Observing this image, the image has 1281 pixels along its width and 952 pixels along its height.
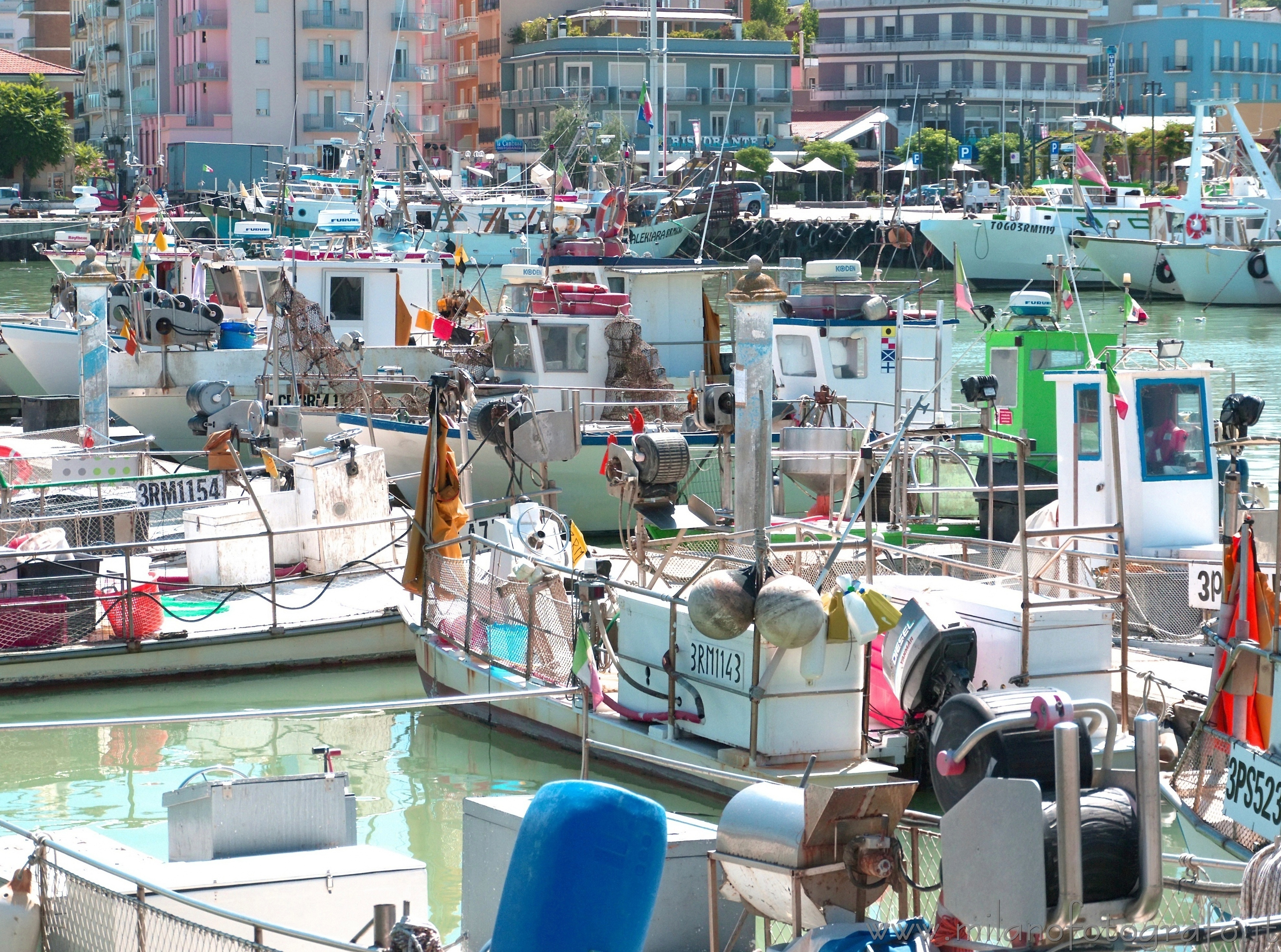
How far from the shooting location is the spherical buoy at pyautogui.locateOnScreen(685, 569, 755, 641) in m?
8.49

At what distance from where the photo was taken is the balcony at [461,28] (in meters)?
86.9

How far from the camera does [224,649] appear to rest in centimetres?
1241

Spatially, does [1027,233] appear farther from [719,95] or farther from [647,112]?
[719,95]

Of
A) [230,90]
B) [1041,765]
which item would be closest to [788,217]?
[230,90]

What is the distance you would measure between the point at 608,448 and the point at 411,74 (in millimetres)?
65608

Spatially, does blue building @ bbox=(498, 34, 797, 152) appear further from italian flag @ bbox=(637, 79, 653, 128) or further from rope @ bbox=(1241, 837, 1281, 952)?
rope @ bbox=(1241, 837, 1281, 952)

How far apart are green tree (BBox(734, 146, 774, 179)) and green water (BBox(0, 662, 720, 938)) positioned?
6380cm

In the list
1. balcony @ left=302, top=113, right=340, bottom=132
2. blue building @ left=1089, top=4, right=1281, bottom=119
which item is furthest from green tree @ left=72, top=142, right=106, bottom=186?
blue building @ left=1089, top=4, right=1281, bottom=119

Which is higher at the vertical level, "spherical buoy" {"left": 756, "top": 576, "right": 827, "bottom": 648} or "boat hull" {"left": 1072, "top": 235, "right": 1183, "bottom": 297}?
"boat hull" {"left": 1072, "top": 235, "right": 1183, "bottom": 297}

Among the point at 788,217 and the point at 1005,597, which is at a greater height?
the point at 788,217

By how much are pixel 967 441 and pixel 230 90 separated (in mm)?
61203

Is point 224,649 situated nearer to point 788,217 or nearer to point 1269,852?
point 1269,852

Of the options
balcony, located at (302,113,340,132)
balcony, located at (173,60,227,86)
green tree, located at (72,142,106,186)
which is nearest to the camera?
balcony, located at (173,60,227,86)

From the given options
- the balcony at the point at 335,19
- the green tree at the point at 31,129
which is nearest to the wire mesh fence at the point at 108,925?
the balcony at the point at 335,19
